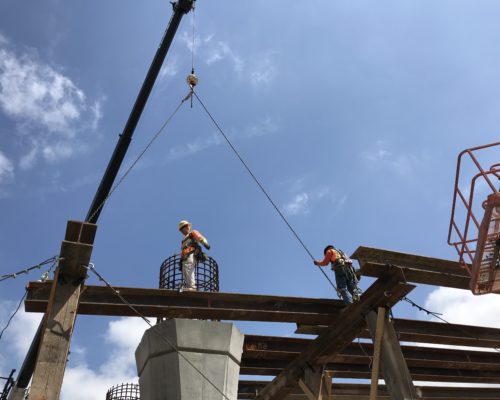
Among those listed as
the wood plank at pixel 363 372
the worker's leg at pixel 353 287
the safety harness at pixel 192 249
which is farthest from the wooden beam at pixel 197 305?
the wood plank at pixel 363 372

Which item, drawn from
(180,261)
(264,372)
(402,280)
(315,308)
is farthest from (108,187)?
(402,280)

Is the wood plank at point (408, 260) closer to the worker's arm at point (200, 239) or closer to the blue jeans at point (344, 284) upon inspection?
the blue jeans at point (344, 284)

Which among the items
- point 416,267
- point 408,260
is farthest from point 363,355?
point 408,260

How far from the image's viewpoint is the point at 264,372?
12.5m

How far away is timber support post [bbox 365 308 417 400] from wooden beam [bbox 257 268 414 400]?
33 cm

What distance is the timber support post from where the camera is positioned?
27.6 ft

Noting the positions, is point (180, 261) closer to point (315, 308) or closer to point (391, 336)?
point (315, 308)

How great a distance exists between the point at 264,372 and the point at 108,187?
7551mm

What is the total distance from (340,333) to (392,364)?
1611 mm

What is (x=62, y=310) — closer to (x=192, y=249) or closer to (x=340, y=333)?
(x=192, y=249)

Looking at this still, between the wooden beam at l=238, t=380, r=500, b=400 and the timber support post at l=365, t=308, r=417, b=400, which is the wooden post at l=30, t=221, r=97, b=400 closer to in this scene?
the timber support post at l=365, t=308, r=417, b=400

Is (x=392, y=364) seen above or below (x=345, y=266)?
below

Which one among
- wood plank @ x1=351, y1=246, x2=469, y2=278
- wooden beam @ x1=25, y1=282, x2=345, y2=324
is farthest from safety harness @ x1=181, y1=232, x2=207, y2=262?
wood plank @ x1=351, y1=246, x2=469, y2=278

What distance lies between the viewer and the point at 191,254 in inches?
458
